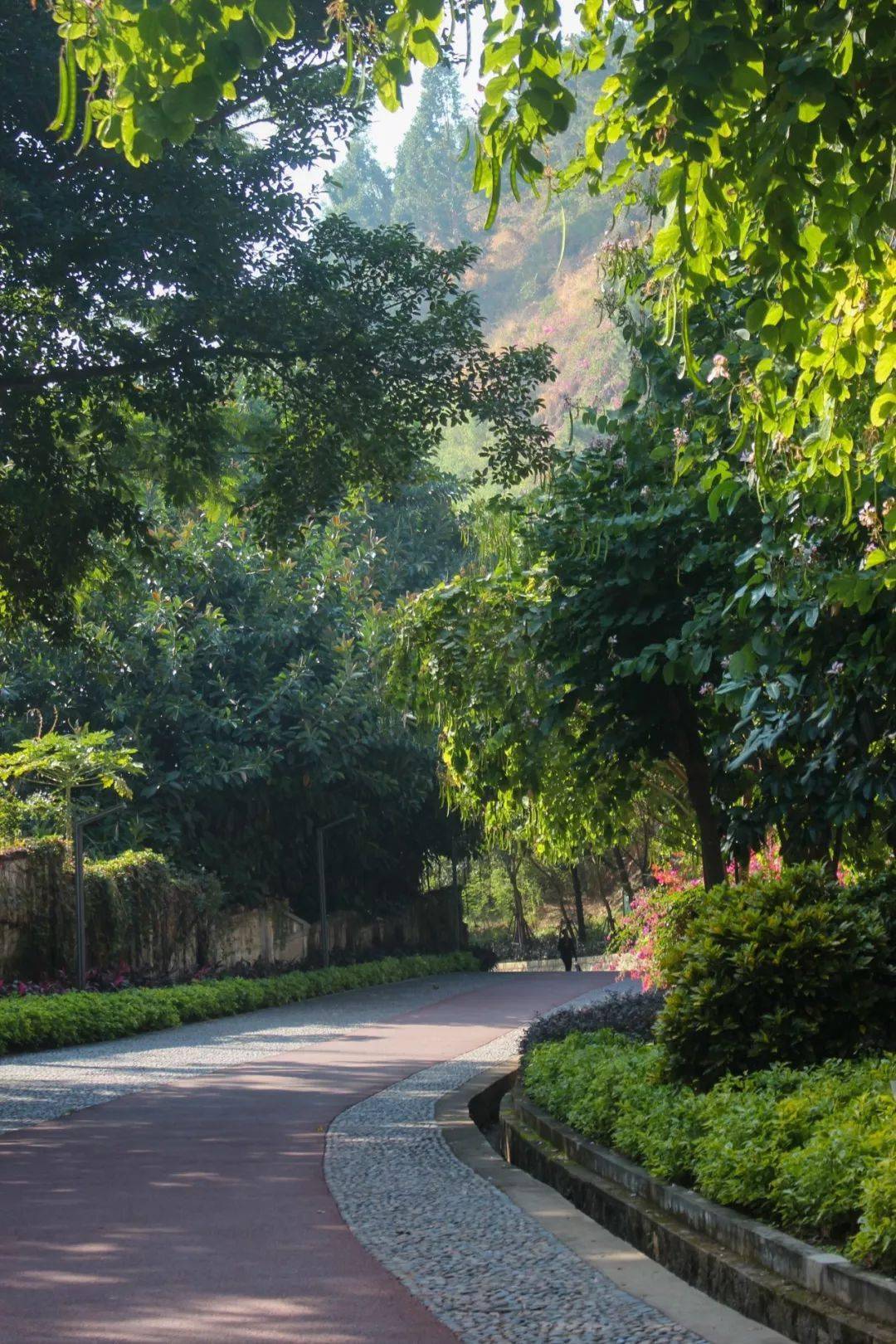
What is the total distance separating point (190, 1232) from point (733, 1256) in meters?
2.93

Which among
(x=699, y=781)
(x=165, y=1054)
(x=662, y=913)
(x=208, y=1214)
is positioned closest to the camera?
(x=208, y=1214)

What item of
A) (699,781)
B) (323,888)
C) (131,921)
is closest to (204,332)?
(699,781)

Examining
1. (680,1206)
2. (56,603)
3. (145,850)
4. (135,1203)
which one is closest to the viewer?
(680,1206)

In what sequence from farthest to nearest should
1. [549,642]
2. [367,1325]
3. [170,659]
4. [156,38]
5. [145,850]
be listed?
1. [170,659]
2. [145,850]
3. [549,642]
4. [367,1325]
5. [156,38]

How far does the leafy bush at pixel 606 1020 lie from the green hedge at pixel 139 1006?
8.41 meters

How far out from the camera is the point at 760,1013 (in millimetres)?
8484

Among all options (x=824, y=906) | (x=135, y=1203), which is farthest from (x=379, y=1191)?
(x=824, y=906)

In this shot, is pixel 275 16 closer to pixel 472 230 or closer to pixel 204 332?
pixel 204 332

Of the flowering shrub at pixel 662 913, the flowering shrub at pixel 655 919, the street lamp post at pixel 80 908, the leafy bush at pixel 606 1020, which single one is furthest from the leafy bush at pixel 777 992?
the street lamp post at pixel 80 908

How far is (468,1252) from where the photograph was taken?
6.81 m

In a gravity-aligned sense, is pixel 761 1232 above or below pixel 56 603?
below

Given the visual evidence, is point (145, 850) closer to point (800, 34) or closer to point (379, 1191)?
point (379, 1191)

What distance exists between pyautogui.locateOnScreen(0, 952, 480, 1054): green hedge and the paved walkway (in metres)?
2.61

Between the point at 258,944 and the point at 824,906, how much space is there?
2828 cm
